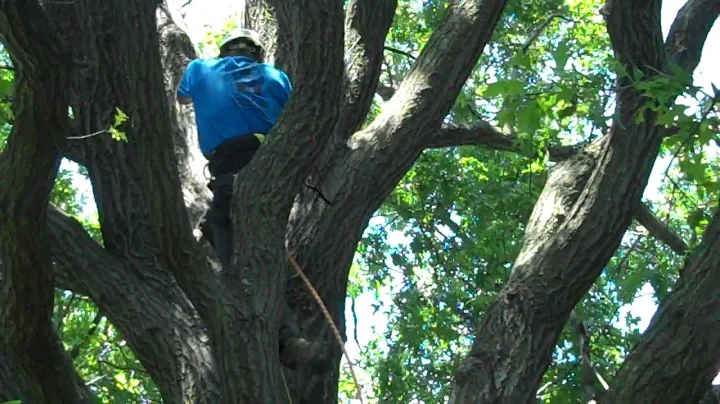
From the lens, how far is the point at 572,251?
4293 millimetres

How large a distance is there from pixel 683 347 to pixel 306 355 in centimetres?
147

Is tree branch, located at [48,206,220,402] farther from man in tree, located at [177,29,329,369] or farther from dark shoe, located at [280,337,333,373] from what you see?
man in tree, located at [177,29,329,369]

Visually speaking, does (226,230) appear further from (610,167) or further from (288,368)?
(610,167)

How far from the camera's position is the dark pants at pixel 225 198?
174 inches

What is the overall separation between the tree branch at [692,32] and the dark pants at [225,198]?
6.66ft

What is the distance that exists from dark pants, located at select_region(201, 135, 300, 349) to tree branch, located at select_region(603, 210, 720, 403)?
4.59ft

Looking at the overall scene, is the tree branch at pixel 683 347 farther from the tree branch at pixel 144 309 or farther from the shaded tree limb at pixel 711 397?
the tree branch at pixel 144 309

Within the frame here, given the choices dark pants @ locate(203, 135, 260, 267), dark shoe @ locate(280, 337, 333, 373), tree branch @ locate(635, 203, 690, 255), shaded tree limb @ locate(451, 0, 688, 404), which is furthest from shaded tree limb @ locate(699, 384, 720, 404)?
dark pants @ locate(203, 135, 260, 267)

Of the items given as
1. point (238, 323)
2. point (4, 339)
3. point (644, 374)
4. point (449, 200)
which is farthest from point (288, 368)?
point (449, 200)

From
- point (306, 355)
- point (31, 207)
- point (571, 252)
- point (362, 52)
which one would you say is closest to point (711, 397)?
point (571, 252)

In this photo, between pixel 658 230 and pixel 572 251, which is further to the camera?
pixel 658 230

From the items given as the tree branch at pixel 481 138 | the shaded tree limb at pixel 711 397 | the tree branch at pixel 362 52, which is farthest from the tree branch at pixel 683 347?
the tree branch at pixel 481 138

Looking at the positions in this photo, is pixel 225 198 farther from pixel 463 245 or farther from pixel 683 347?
pixel 463 245

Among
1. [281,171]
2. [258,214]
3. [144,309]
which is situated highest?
[281,171]
